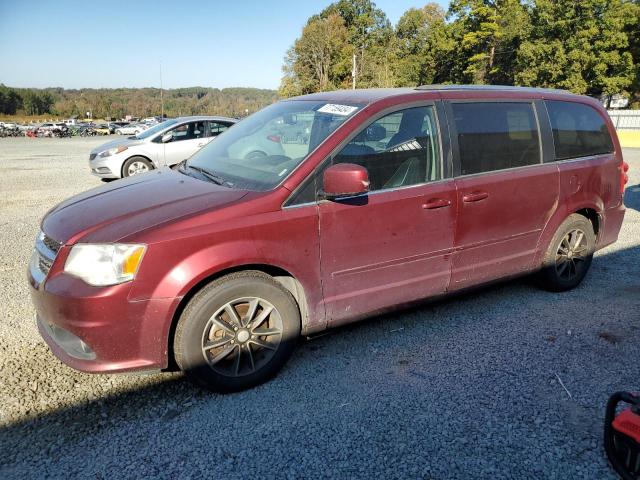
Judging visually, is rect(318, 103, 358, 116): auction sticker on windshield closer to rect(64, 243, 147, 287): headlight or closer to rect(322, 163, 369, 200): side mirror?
rect(322, 163, 369, 200): side mirror

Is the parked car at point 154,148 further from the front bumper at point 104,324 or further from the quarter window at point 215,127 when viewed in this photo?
the front bumper at point 104,324

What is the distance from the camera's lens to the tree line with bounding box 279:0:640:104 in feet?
149

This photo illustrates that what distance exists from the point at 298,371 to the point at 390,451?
36.1 inches

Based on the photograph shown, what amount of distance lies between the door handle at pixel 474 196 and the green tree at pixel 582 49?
49868 mm

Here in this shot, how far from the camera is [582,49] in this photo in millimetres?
45656

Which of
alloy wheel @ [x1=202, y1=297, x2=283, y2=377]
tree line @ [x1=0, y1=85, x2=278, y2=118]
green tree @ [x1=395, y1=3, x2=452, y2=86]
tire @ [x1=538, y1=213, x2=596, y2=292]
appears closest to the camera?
alloy wheel @ [x1=202, y1=297, x2=283, y2=377]

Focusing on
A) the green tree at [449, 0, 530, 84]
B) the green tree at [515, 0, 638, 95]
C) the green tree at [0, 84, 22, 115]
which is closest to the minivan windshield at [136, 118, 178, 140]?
the green tree at [515, 0, 638, 95]

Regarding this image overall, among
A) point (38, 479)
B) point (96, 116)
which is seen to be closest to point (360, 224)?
point (38, 479)

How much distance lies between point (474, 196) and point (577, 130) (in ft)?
5.05

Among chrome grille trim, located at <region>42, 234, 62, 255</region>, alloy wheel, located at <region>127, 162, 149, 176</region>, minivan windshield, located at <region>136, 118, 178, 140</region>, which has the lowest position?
chrome grille trim, located at <region>42, 234, 62, 255</region>

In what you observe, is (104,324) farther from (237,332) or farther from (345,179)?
(345,179)

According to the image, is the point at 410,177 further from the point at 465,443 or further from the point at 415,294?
the point at 465,443

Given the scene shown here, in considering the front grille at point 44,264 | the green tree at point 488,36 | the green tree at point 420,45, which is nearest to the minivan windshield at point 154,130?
the front grille at point 44,264

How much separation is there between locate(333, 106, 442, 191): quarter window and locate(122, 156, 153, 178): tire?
9113 millimetres
